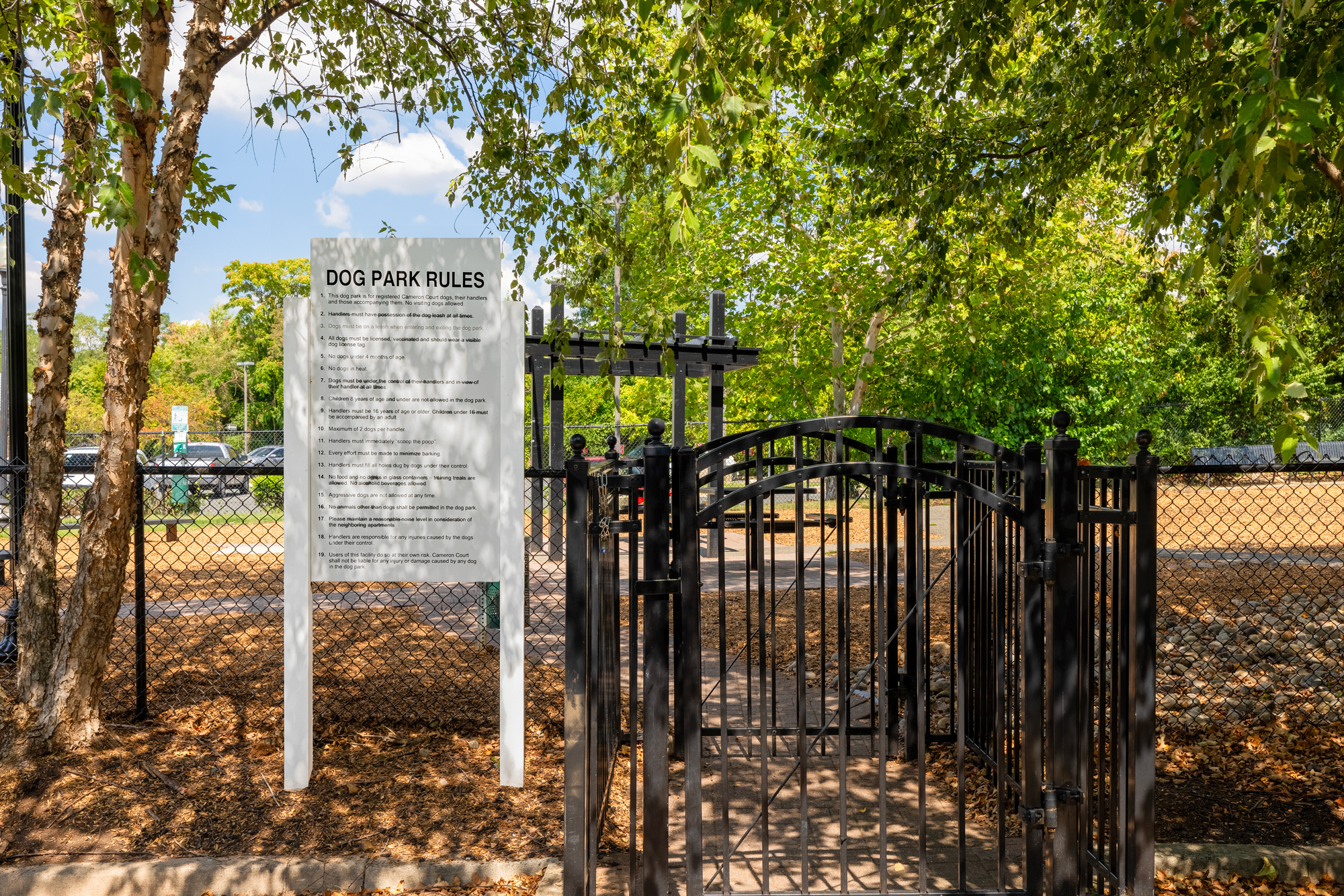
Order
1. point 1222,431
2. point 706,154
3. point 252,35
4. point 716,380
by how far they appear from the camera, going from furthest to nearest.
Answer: point 1222,431
point 716,380
point 252,35
point 706,154

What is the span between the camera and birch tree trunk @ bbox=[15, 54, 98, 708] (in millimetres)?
4691

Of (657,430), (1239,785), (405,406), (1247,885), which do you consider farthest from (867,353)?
(657,430)

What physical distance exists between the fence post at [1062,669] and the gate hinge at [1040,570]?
0.01 meters

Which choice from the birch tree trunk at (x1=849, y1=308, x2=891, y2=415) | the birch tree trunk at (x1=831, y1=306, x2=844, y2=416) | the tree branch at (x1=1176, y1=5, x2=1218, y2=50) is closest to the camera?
the tree branch at (x1=1176, y1=5, x2=1218, y2=50)

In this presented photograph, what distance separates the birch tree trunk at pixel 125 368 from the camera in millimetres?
4418

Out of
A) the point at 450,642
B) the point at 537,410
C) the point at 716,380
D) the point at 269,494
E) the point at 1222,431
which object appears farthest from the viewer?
the point at 1222,431

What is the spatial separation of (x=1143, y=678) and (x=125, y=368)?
15.7 ft

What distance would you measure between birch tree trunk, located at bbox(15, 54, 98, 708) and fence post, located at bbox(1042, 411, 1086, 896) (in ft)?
16.1

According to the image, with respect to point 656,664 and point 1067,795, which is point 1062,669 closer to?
point 1067,795

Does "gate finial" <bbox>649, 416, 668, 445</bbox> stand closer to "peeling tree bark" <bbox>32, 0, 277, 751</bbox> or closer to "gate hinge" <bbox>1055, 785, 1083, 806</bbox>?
"gate hinge" <bbox>1055, 785, 1083, 806</bbox>

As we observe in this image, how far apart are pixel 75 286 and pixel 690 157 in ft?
13.5

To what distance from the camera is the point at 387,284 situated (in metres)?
4.13

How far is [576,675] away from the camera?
2674 millimetres

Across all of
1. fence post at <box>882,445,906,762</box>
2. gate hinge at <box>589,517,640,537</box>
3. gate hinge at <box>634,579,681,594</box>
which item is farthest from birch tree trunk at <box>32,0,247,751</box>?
fence post at <box>882,445,906,762</box>
